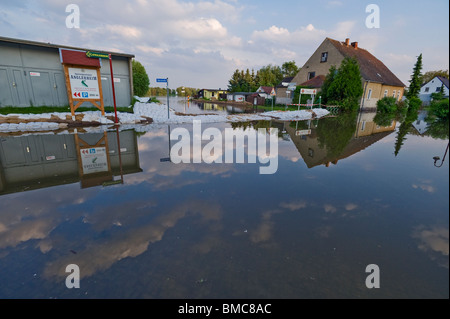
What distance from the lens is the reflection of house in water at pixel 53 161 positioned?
607 cm

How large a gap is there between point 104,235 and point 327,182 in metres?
5.61

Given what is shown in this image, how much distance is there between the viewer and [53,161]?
754 centimetres

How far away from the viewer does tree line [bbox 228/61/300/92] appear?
69.7 m

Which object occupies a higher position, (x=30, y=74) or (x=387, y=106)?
(x=30, y=74)

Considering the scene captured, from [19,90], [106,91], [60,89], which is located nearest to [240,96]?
[106,91]

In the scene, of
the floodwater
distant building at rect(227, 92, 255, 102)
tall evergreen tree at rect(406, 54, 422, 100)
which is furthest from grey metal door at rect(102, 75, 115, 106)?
tall evergreen tree at rect(406, 54, 422, 100)

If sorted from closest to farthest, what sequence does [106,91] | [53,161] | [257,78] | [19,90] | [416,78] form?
[53,161]
[19,90]
[106,91]
[416,78]
[257,78]

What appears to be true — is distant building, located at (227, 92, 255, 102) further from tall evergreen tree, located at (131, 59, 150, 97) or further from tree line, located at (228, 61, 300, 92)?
tall evergreen tree, located at (131, 59, 150, 97)

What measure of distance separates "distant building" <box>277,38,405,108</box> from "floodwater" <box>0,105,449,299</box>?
1195 inches

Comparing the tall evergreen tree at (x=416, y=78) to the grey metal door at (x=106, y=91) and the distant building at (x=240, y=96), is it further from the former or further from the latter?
the grey metal door at (x=106, y=91)

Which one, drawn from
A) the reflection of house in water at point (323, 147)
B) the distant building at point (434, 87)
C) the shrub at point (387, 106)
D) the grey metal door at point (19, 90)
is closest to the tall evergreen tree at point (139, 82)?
the grey metal door at point (19, 90)

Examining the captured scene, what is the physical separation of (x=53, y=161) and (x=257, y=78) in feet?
234

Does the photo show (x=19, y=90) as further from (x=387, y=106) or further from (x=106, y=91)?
(x=387, y=106)

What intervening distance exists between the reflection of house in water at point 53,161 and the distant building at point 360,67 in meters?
33.7
